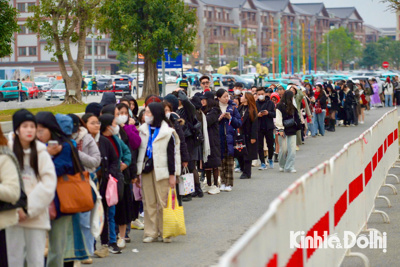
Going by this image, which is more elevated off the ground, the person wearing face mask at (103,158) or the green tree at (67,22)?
the green tree at (67,22)

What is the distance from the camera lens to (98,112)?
9117 mm

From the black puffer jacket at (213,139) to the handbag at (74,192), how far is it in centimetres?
681

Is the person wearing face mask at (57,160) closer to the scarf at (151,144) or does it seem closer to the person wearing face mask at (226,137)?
the scarf at (151,144)

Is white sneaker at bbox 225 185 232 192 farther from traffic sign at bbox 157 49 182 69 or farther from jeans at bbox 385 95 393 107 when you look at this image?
jeans at bbox 385 95 393 107

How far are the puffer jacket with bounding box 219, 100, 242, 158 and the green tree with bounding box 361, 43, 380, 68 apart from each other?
144209 mm

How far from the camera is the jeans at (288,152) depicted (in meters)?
16.8

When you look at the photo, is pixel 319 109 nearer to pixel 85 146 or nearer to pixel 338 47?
pixel 85 146

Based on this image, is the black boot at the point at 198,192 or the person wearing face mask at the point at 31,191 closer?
the person wearing face mask at the point at 31,191

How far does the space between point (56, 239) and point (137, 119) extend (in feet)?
14.6

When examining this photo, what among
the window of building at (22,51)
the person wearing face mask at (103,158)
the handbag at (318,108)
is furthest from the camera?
the window of building at (22,51)

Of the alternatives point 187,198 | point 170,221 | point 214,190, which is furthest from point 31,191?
point 214,190

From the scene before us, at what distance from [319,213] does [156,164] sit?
3.79 m

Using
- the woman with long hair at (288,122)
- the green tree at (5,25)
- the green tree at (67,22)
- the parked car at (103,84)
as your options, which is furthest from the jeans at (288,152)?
the parked car at (103,84)

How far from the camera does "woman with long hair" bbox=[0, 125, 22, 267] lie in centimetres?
Answer: 606
